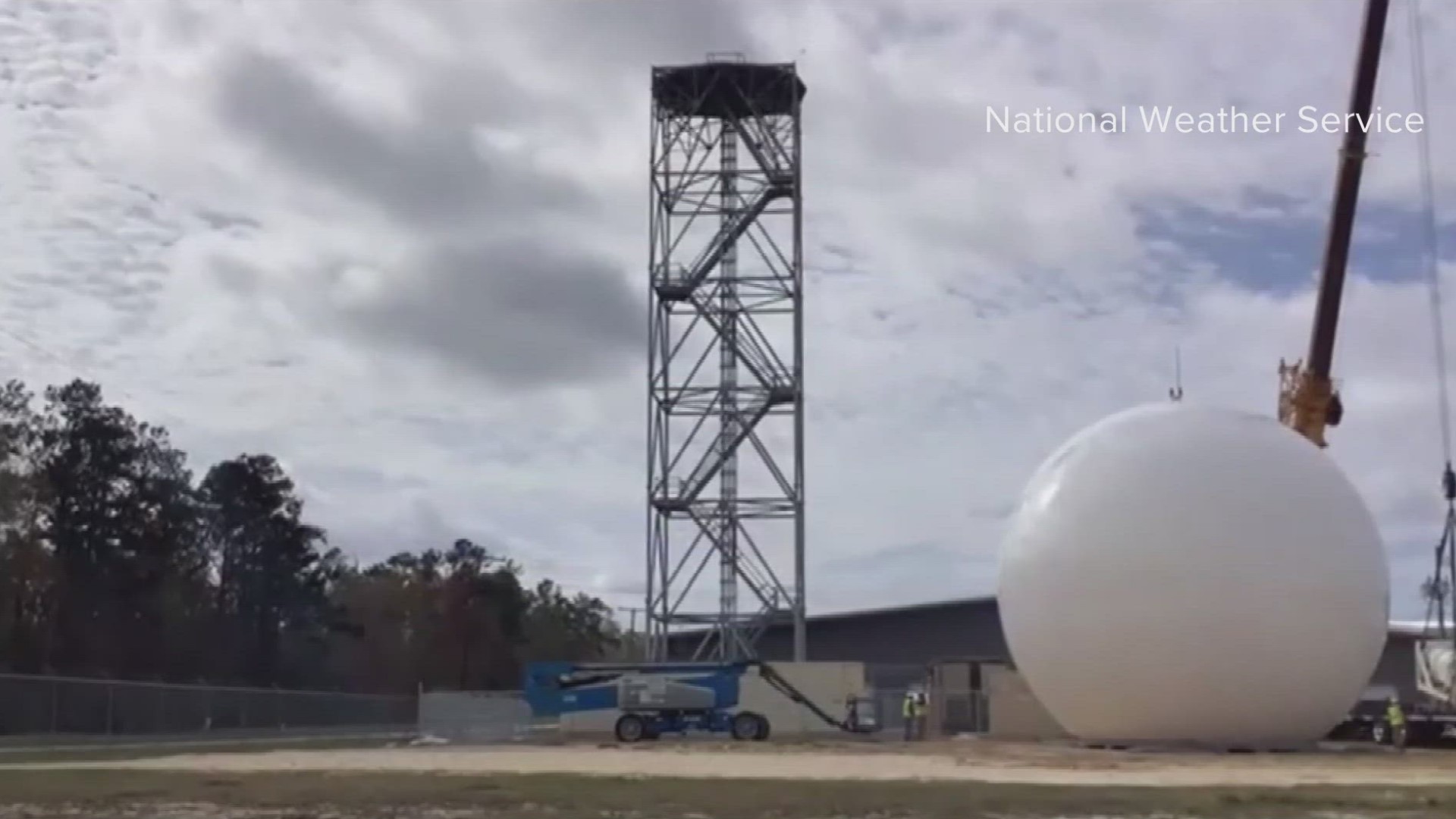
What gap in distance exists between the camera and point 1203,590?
32.4 meters

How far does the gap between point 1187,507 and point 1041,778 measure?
11320mm

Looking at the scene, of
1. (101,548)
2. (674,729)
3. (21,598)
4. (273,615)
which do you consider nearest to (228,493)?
(273,615)

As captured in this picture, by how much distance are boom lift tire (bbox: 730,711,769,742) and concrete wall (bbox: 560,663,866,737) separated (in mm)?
588

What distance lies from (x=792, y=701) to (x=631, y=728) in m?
4.66

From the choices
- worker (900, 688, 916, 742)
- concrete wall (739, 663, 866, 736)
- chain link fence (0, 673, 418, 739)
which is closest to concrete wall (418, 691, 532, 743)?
chain link fence (0, 673, 418, 739)

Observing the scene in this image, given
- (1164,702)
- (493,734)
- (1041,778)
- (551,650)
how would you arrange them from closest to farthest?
(1041,778) < (1164,702) < (493,734) < (551,650)

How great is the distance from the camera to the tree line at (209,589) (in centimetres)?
6638

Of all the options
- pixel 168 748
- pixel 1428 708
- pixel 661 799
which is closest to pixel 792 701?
pixel 168 748

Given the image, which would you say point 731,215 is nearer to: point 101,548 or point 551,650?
point 101,548

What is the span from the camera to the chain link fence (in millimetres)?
43312

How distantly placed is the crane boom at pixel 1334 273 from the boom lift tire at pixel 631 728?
18.2 meters

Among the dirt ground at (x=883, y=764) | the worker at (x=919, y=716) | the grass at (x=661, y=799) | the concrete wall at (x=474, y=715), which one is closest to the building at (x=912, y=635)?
the concrete wall at (x=474, y=715)

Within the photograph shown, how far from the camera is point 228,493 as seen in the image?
8462cm

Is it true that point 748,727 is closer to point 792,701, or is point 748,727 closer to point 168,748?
point 792,701
